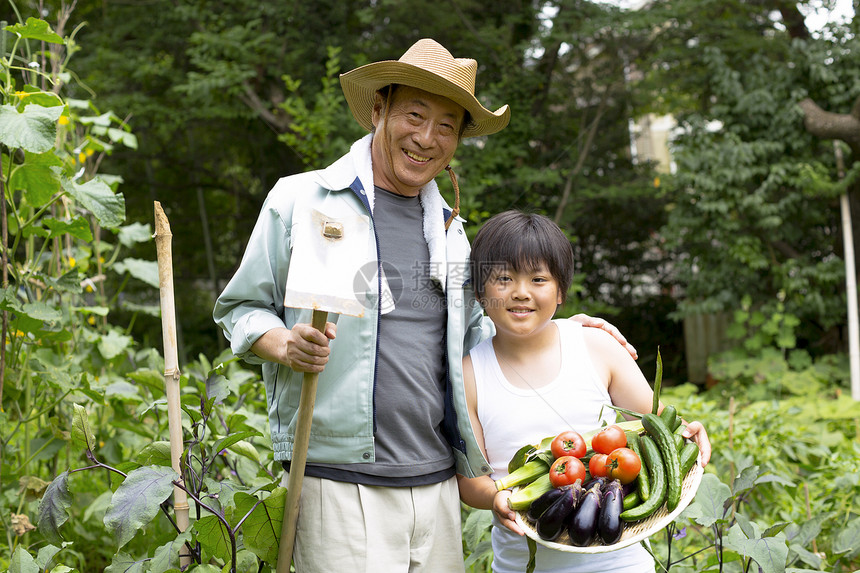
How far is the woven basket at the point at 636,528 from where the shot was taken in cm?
143

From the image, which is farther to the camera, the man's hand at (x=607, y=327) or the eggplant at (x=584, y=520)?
the man's hand at (x=607, y=327)

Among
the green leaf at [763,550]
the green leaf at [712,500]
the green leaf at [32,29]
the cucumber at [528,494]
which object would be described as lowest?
the green leaf at [763,550]

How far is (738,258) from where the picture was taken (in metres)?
6.34

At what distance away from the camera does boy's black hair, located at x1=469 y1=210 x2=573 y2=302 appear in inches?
69.4

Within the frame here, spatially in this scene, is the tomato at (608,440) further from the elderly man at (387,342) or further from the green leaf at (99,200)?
the green leaf at (99,200)

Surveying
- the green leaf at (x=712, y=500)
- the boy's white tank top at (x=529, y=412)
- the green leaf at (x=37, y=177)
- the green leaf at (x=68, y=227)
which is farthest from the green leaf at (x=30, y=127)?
the green leaf at (x=712, y=500)

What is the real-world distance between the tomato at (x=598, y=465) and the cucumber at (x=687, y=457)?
16 cm

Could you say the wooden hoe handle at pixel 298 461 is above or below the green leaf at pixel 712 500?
above

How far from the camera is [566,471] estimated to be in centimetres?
154

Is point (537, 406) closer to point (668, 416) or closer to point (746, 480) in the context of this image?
point (668, 416)

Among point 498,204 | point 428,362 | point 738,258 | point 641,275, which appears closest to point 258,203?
point 498,204

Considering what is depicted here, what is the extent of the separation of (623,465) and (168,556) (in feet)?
3.34

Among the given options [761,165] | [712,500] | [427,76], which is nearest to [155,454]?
[427,76]

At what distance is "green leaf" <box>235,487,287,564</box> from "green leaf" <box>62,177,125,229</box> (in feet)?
3.10
